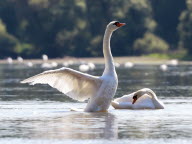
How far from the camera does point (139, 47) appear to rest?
85.0m

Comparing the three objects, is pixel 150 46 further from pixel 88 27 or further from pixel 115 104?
pixel 115 104

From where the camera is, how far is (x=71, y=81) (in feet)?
70.6

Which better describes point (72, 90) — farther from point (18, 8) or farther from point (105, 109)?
point (18, 8)

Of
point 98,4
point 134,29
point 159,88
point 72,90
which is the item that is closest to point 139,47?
point 134,29

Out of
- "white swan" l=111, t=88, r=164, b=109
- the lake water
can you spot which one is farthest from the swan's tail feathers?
the lake water

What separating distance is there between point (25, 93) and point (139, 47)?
56218mm

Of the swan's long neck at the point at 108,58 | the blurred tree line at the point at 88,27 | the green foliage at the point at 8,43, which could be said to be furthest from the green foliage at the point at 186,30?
the swan's long neck at the point at 108,58

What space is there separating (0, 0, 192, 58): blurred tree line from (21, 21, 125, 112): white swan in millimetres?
60316

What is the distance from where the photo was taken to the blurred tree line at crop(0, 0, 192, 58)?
86625mm

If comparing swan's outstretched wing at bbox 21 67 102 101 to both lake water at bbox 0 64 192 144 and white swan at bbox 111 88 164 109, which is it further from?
white swan at bbox 111 88 164 109

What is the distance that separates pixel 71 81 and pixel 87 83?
1.34 feet

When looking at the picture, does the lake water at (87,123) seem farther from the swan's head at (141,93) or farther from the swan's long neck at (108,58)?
the swan's long neck at (108,58)

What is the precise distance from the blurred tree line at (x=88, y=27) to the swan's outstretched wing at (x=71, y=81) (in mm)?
60284

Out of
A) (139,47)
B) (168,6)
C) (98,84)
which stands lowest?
(98,84)
